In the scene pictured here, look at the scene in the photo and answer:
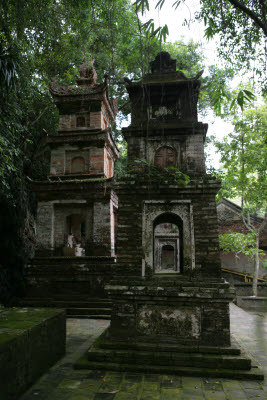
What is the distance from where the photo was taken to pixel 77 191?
1216cm

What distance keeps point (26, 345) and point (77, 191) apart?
8412mm

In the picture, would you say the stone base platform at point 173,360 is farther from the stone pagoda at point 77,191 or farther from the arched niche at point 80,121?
the arched niche at point 80,121

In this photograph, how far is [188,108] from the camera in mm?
6922

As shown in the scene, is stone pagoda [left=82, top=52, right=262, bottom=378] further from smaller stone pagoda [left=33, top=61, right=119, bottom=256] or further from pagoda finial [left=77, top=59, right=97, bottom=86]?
pagoda finial [left=77, top=59, right=97, bottom=86]

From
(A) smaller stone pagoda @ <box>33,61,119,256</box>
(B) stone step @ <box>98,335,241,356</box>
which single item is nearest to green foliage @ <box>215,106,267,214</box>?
(A) smaller stone pagoda @ <box>33,61,119,256</box>

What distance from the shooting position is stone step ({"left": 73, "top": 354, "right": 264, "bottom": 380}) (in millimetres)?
4617

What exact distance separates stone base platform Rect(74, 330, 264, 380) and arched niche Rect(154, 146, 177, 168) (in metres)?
3.69

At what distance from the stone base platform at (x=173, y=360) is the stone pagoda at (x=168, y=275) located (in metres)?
0.01

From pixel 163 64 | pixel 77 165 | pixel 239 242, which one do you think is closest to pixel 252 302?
pixel 239 242

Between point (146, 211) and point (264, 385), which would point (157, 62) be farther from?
point (264, 385)

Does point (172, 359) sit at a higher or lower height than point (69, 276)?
lower

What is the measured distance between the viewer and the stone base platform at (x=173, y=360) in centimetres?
471

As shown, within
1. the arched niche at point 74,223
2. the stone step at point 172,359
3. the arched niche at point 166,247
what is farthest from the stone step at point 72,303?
the stone step at point 172,359

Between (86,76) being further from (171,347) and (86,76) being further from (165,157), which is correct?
(171,347)
